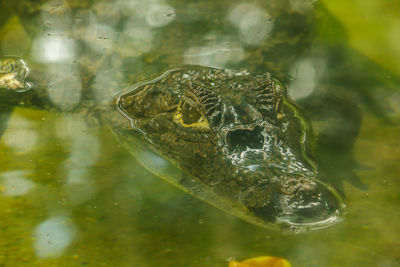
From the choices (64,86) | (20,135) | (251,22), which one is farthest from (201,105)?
(251,22)

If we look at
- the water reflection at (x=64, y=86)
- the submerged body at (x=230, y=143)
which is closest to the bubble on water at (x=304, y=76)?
the submerged body at (x=230, y=143)

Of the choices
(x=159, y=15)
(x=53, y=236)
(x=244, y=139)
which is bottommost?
(x=53, y=236)

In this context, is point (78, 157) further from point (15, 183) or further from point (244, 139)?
point (244, 139)

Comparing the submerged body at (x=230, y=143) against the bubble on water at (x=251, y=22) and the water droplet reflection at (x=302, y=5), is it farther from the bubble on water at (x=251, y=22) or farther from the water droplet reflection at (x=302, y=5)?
the water droplet reflection at (x=302, y=5)

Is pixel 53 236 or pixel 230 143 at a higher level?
pixel 230 143

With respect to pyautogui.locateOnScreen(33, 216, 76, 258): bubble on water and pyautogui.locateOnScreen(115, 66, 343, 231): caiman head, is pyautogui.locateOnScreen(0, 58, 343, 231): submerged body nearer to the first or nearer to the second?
pyautogui.locateOnScreen(115, 66, 343, 231): caiman head

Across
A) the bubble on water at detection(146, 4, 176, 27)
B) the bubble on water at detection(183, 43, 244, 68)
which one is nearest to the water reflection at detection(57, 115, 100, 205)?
the bubble on water at detection(183, 43, 244, 68)

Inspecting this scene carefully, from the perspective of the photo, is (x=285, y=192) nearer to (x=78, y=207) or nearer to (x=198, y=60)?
(x=78, y=207)

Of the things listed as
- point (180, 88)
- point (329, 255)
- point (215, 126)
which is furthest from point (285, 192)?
point (180, 88)
